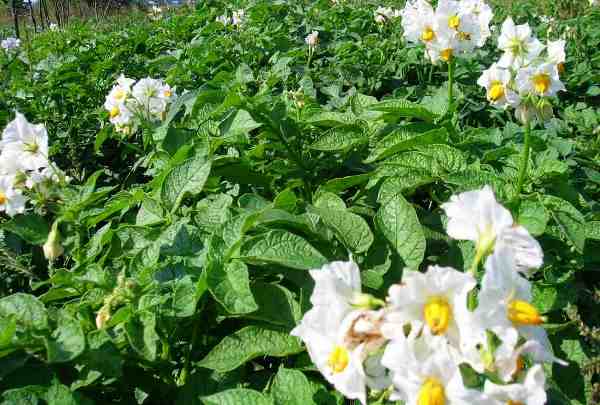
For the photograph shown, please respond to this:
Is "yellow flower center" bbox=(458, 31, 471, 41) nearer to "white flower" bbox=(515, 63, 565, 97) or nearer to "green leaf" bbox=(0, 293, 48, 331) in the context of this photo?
"white flower" bbox=(515, 63, 565, 97)

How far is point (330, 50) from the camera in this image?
4156 millimetres

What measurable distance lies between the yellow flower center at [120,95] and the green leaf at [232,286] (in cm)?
125

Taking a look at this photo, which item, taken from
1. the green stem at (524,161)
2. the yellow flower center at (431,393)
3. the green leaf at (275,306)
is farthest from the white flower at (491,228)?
the green stem at (524,161)

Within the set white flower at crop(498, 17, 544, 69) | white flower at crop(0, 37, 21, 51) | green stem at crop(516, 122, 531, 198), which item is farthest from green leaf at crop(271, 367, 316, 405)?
white flower at crop(0, 37, 21, 51)

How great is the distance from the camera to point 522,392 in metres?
0.81

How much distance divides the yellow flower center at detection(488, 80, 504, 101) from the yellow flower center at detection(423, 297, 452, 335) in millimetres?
1060

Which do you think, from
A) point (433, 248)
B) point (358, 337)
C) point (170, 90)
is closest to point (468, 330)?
point (358, 337)

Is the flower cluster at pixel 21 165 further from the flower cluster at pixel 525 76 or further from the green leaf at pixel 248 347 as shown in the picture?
the flower cluster at pixel 525 76

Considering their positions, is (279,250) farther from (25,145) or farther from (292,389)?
(25,145)

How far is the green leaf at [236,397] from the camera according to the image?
1155mm

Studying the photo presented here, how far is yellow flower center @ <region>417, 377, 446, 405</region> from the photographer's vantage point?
81cm

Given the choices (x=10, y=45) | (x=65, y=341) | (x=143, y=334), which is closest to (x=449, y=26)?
(x=143, y=334)

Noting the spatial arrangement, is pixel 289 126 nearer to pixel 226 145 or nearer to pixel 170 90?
pixel 226 145

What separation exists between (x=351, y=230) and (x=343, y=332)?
54cm
